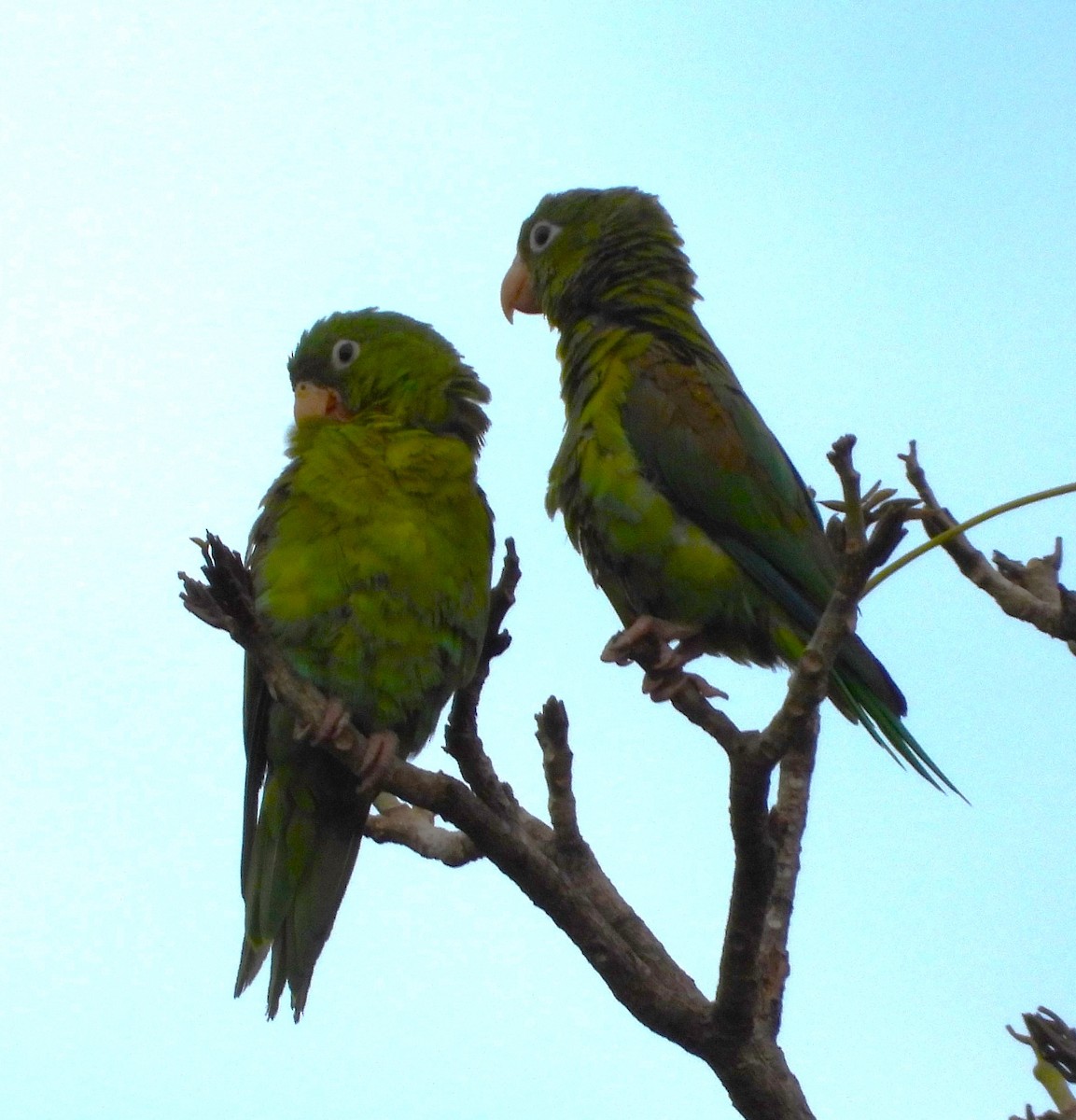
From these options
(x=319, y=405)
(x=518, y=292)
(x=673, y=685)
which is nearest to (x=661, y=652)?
(x=673, y=685)

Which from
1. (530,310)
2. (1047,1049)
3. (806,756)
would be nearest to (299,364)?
(530,310)

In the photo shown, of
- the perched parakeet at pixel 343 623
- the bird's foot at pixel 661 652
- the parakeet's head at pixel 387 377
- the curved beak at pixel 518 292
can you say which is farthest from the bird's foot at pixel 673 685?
the curved beak at pixel 518 292

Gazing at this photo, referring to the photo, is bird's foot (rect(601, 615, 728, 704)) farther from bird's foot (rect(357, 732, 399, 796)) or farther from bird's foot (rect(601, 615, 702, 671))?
bird's foot (rect(357, 732, 399, 796))

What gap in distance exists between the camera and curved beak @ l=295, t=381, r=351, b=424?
4863 mm

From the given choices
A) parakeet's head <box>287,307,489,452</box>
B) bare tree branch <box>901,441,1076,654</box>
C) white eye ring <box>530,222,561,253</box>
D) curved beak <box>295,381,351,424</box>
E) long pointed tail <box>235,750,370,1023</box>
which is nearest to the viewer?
bare tree branch <box>901,441,1076,654</box>

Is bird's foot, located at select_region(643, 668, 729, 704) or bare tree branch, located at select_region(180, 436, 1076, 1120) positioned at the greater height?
bird's foot, located at select_region(643, 668, 729, 704)

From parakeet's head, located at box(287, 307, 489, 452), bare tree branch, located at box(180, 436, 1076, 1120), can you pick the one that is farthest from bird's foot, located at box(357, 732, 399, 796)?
parakeet's head, located at box(287, 307, 489, 452)

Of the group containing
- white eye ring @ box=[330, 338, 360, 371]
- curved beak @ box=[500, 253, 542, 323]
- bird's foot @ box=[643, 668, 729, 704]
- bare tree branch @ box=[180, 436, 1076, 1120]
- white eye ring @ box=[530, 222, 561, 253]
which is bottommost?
bare tree branch @ box=[180, 436, 1076, 1120]

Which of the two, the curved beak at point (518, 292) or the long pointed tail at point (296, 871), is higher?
the curved beak at point (518, 292)

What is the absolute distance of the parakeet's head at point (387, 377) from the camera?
15.5ft

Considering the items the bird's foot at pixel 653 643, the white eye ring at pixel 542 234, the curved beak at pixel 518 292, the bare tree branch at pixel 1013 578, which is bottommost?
the bird's foot at pixel 653 643

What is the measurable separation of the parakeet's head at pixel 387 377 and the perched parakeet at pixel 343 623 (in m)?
0.05

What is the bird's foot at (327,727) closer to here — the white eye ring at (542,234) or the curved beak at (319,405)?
the curved beak at (319,405)

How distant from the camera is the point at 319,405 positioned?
489 centimetres
